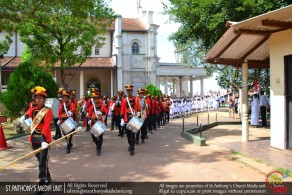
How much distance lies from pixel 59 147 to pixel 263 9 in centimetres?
998

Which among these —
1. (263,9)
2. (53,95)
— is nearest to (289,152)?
(263,9)

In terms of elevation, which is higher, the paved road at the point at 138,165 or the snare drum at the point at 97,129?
the snare drum at the point at 97,129

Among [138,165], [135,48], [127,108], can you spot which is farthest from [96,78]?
[138,165]

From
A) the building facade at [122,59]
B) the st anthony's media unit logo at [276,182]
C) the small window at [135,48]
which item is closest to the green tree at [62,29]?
the st anthony's media unit logo at [276,182]

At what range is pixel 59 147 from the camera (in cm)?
1127

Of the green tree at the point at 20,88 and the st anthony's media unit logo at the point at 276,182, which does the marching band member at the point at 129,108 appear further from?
the green tree at the point at 20,88

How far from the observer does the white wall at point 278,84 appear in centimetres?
934

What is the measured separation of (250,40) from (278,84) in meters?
1.84

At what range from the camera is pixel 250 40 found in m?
10.5

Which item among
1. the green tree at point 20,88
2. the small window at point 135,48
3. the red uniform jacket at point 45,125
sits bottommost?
the red uniform jacket at point 45,125

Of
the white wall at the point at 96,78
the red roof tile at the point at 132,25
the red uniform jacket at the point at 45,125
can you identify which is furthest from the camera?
the red roof tile at the point at 132,25

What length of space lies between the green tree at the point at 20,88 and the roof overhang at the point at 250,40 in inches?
374

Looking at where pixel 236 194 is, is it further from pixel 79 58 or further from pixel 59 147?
pixel 79 58

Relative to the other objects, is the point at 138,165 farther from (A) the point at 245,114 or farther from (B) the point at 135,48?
(B) the point at 135,48
